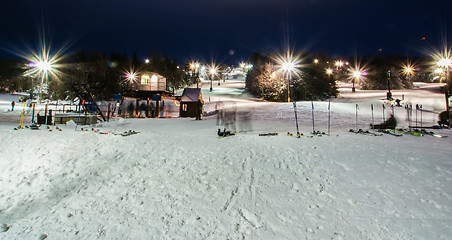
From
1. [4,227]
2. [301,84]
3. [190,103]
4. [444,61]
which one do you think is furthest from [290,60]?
[4,227]

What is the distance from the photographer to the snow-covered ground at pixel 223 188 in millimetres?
4793

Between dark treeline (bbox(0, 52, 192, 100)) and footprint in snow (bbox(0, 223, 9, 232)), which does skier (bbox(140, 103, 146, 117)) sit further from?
footprint in snow (bbox(0, 223, 9, 232))

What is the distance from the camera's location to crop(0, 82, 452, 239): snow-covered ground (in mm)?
4793

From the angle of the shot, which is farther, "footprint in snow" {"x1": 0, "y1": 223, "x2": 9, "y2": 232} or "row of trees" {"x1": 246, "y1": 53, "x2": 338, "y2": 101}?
"row of trees" {"x1": 246, "y1": 53, "x2": 338, "y2": 101}

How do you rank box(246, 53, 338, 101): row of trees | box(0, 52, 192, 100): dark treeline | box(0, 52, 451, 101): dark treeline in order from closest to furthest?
box(246, 53, 338, 101): row of trees, box(0, 52, 451, 101): dark treeline, box(0, 52, 192, 100): dark treeline

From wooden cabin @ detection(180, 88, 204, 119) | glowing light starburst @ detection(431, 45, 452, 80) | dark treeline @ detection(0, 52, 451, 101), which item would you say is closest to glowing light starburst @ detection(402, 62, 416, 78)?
dark treeline @ detection(0, 52, 451, 101)

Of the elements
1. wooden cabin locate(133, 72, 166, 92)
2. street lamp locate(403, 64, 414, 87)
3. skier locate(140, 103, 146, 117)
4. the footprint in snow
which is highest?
street lamp locate(403, 64, 414, 87)

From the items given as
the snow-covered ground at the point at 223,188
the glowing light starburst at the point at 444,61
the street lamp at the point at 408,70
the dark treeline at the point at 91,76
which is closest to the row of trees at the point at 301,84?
the glowing light starburst at the point at 444,61

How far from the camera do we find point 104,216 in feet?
17.9

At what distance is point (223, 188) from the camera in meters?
6.41

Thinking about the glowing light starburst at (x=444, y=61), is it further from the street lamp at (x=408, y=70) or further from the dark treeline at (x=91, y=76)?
the dark treeline at (x=91, y=76)

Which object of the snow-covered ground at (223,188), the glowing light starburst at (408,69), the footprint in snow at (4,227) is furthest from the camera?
the glowing light starburst at (408,69)

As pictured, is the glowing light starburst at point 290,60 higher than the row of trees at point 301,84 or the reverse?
higher

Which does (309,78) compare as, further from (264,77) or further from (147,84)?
(147,84)
